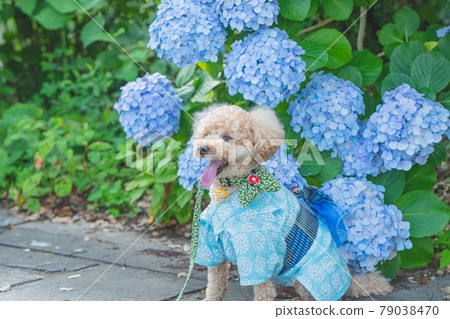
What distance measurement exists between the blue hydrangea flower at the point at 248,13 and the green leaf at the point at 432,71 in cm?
77

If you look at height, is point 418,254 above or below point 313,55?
below

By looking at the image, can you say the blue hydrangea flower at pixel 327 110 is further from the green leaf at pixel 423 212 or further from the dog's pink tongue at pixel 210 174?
the dog's pink tongue at pixel 210 174

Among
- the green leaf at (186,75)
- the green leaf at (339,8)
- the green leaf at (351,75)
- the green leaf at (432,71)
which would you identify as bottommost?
the green leaf at (186,75)

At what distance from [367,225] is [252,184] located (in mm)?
660

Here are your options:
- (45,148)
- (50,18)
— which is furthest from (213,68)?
(50,18)

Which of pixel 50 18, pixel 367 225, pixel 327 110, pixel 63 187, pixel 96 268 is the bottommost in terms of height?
pixel 63 187

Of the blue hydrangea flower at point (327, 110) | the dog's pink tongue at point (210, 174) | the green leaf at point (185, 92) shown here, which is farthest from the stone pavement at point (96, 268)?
the green leaf at point (185, 92)

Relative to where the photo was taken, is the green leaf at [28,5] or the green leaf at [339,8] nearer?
the green leaf at [339,8]

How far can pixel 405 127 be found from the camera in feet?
9.11

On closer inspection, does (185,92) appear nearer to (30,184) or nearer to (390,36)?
(390,36)

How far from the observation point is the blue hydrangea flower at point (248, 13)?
8.95ft

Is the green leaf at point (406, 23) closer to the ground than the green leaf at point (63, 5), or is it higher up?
higher up
